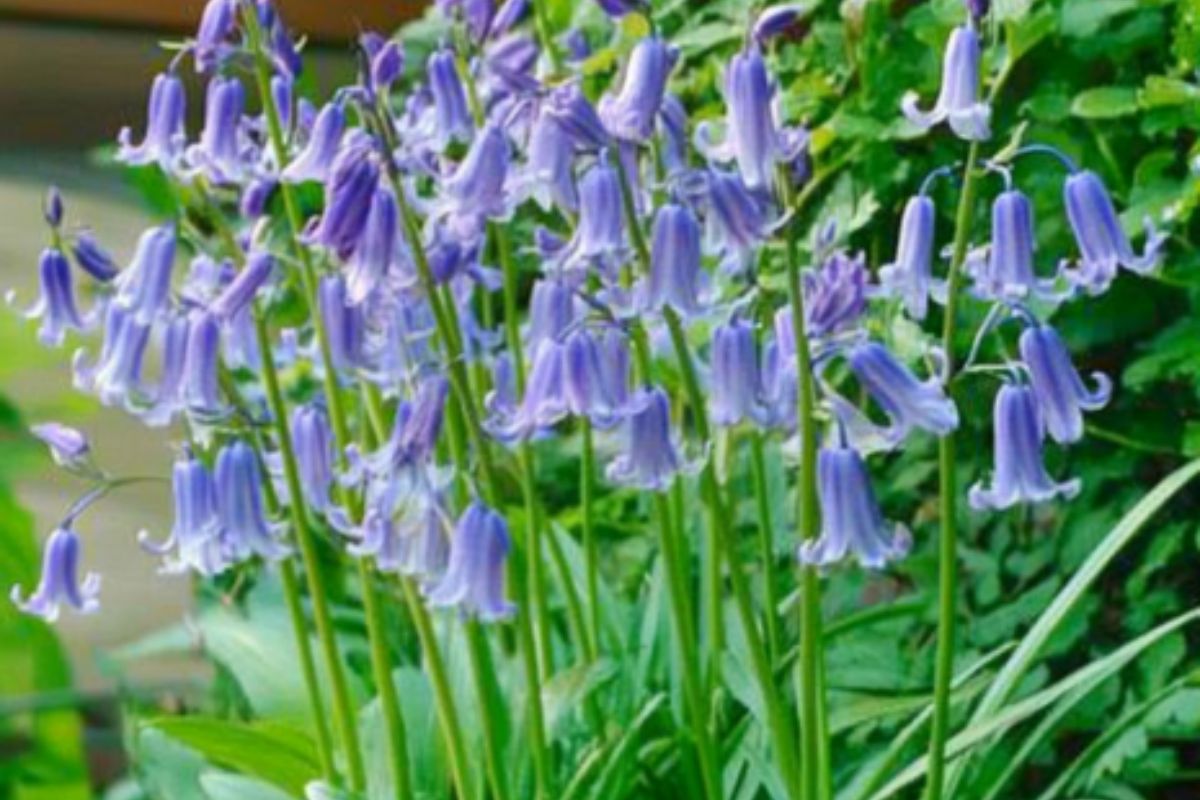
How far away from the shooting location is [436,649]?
1.98 meters

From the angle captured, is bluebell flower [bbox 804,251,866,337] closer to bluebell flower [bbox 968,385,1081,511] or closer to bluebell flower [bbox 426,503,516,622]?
bluebell flower [bbox 968,385,1081,511]

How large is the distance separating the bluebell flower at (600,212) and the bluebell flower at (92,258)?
0.48 meters

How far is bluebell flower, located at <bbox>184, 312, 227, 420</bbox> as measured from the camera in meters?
1.90

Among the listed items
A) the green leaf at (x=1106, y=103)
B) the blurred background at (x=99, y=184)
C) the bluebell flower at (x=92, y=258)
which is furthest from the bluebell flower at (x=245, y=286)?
the blurred background at (x=99, y=184)

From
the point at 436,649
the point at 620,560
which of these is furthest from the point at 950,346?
the point at 620,560

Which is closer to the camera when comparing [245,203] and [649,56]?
[649,56]

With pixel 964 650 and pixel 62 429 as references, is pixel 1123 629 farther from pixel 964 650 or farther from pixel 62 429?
pixel 62 429

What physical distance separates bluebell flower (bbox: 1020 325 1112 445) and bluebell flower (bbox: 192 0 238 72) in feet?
2.33

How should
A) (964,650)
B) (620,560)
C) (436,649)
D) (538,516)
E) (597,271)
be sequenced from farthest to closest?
1. (620,560)
2. (964,650)
3. (538,516)
4. (436,649)
5. (597,271)

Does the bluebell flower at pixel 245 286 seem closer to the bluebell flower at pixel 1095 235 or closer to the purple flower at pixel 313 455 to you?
the purple flower at pixel 313 455

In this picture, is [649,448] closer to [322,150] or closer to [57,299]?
[322,150]

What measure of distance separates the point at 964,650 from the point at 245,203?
2.97 ft

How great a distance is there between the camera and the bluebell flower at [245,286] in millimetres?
1897

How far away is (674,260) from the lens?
66.2 inches
